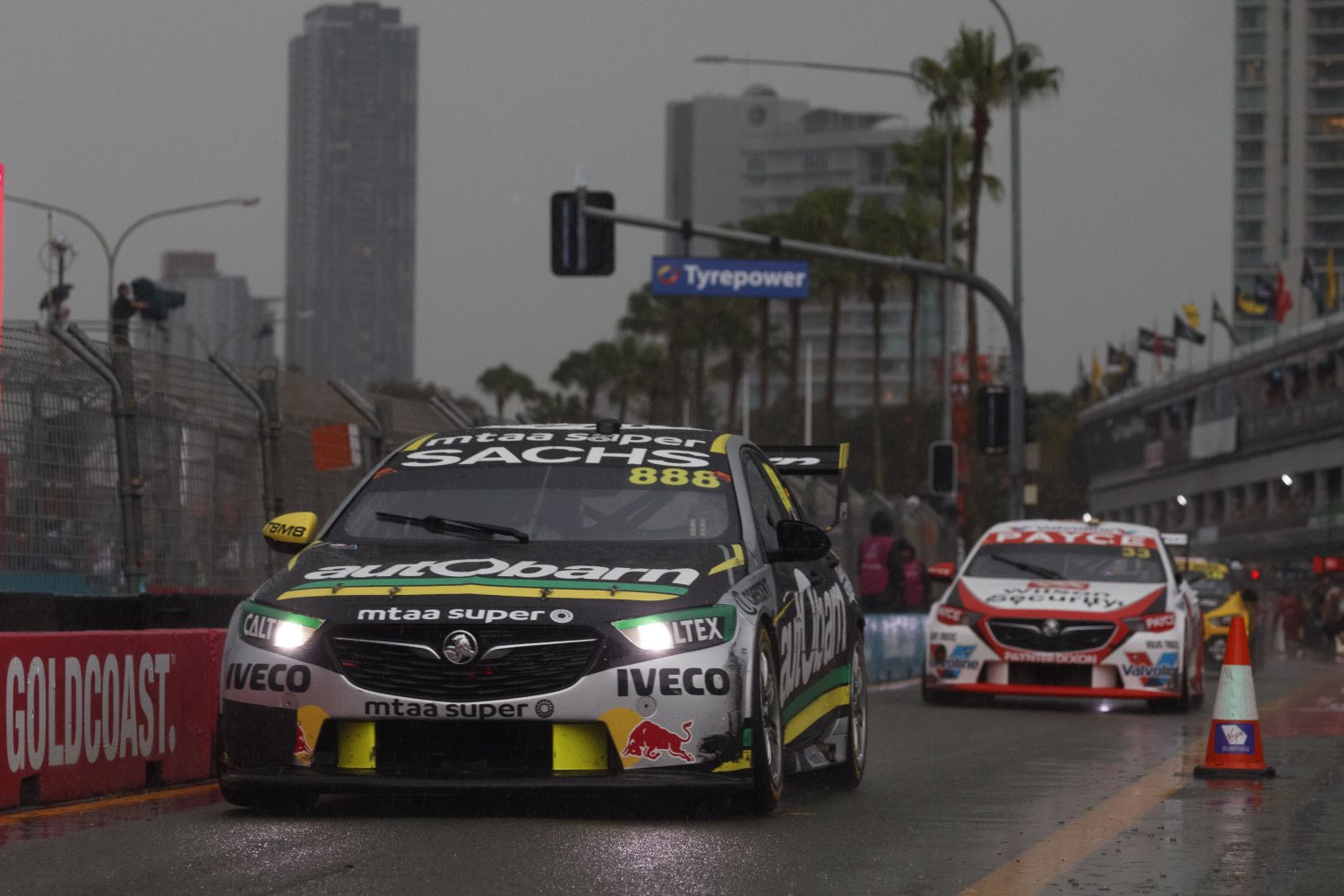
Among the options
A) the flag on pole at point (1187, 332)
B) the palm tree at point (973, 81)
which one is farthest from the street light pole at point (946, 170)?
the flag on pole at point (1187, 332)

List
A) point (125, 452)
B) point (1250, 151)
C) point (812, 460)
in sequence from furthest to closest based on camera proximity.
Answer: point (1250, 151), point (125, 452), point (812, 460)

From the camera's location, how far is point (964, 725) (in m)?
15.7

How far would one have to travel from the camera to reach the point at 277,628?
27.5ft

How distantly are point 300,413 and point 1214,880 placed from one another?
10110 millimetres

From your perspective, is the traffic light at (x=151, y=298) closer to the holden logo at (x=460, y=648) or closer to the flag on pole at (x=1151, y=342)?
the holden logo at (x=460, y=648)

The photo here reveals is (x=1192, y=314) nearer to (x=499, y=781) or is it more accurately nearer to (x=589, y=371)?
(x=589, y=371)

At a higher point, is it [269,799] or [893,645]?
[269,799]

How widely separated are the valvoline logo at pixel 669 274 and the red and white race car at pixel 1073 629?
18148 millimetres

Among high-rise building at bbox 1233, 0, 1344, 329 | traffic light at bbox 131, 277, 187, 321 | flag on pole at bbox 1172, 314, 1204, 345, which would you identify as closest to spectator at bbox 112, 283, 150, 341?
traffic light at bbox 131, 277, 187, 321

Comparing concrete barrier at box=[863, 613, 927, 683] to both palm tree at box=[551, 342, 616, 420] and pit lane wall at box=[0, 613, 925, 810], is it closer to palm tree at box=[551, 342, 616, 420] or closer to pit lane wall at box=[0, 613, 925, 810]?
pit lane wall at box=[0, 613, 925, 810]

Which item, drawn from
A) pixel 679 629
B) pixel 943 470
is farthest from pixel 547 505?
pixel 943 470

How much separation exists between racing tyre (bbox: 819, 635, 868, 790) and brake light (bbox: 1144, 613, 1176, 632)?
7.34m

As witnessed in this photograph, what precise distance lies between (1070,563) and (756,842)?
1170 centimetres

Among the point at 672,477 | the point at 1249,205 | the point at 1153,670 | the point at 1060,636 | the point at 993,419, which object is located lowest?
the point at 1153,670
